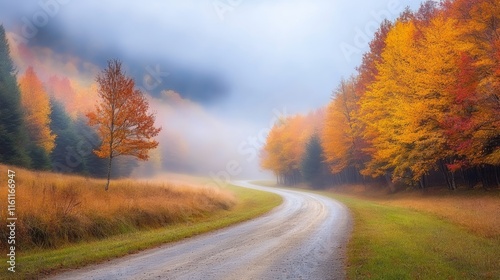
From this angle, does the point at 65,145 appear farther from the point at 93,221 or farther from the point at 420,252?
the point at 420,252

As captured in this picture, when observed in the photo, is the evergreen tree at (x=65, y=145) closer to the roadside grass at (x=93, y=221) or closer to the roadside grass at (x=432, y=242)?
the roadside grass at (x=93, y=221)

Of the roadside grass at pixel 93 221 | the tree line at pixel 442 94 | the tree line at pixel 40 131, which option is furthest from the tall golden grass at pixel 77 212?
the tree line at pixel 442 94

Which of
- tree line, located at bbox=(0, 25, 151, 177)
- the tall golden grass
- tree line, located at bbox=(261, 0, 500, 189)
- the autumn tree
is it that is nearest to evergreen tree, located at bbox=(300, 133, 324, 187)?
the autumn tree

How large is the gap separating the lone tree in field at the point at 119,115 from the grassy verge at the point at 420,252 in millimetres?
15607

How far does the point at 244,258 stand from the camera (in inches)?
385

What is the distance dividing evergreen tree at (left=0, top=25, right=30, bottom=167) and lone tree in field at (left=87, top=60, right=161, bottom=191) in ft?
51.5

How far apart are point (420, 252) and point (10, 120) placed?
123 ft

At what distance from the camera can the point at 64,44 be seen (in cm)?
19325

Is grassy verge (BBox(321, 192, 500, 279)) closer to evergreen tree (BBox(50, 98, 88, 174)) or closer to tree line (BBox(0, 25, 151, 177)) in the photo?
tree line (BBox(0, 25, 151, 177))

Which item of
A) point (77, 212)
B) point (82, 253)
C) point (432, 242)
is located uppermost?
point (77, 212)

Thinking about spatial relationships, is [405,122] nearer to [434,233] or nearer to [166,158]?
[434,233]

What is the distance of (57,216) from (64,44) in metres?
221

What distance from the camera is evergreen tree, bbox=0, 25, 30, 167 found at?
98.5 ft

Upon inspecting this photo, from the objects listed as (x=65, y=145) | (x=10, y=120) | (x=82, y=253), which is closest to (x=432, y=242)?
(x=82, y=253)
